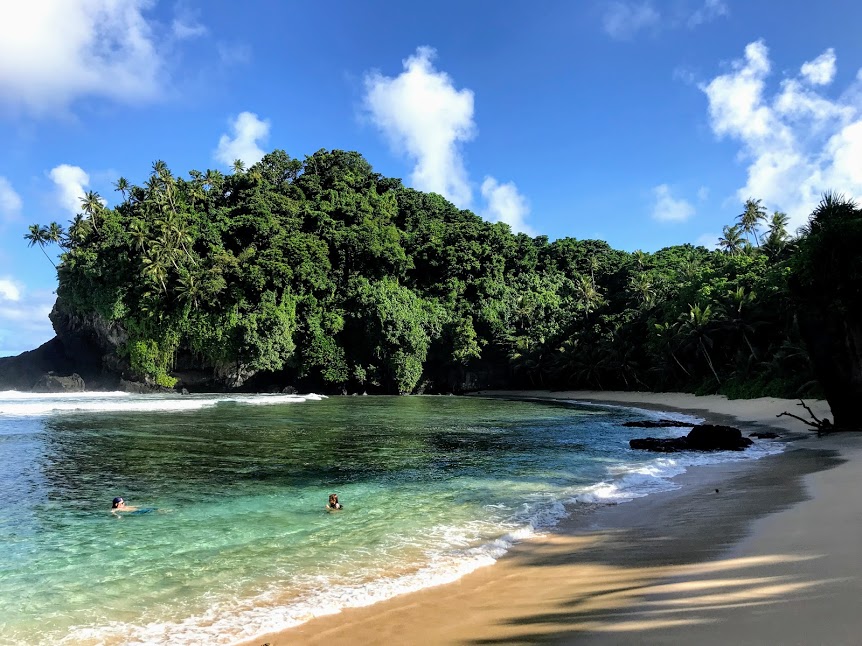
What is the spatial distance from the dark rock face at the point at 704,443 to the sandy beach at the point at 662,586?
8.23 m

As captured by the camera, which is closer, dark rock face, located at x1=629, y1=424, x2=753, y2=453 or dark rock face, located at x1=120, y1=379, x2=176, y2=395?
dark rock face, located at x1=629, y1=424, x2=753, y2=453

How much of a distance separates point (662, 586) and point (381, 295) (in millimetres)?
58326

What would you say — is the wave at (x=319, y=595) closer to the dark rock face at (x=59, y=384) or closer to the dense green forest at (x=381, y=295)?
the dense green forest at (x=381, y=295)

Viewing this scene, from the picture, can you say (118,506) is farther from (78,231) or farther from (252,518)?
(78,231)

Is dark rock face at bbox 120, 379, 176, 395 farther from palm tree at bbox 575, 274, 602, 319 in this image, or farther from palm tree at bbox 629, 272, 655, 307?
palm tree at bbox 629, 272, 655, 307

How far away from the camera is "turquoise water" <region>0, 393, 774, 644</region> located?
18.2 feet

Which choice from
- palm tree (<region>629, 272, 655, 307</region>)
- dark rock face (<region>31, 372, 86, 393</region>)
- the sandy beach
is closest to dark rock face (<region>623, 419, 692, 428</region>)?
the sandy beach

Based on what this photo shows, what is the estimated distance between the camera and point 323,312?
208ft

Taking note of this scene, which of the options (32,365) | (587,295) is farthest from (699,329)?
(32,365)

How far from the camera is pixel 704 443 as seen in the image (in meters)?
17.6

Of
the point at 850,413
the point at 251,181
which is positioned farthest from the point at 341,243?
the point at 850,413

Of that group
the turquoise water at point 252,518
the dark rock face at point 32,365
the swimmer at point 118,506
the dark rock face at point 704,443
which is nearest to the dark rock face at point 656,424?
the turquoise water at point 252,518

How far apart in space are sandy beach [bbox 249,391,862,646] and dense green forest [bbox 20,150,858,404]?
121 ft

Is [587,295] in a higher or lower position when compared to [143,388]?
higher
